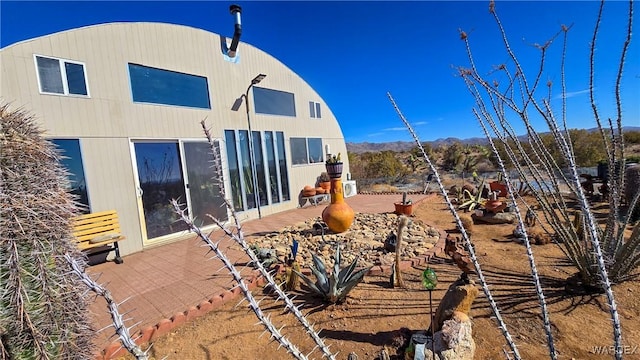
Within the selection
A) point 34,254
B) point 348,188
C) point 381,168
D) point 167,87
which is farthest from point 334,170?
point 381,168

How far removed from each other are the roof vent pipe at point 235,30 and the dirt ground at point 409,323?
589 centimetres

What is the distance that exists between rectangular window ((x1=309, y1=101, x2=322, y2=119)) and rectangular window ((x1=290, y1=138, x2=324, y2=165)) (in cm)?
83

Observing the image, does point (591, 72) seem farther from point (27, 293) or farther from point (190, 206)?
point (190, 206)

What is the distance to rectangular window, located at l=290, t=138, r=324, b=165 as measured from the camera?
8.17 metres

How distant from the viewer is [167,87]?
5309 millimetres

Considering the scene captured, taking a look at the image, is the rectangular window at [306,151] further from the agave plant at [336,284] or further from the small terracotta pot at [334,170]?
the agave plant at [336,284]

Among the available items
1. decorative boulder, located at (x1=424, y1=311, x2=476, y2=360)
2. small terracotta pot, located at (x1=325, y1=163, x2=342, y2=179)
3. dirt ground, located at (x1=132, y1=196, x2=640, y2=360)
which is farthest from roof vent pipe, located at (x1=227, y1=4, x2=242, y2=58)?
decorative boulder, located at (x1=424, y1=311, x2=476, y2=360)

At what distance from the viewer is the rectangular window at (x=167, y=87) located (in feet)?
16.0

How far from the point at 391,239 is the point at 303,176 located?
4894 millimetres

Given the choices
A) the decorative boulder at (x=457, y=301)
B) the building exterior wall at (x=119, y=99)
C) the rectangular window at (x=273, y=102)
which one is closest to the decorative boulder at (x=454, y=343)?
the decorative boulder at (x=457, y=301)

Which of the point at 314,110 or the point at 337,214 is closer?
the point at 337,214

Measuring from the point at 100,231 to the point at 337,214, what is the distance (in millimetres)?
3821

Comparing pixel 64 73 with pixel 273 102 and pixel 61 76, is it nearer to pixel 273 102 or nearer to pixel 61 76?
pixel 61 76

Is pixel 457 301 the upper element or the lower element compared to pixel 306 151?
lower
